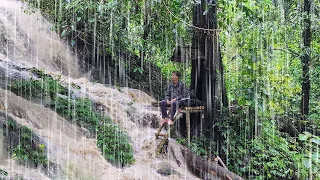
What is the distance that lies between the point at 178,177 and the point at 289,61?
29.5ft

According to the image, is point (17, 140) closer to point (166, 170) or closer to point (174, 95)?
point (166, 170)

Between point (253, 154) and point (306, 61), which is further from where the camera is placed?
point (306, 61)

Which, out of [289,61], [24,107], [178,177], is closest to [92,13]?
[24,107]

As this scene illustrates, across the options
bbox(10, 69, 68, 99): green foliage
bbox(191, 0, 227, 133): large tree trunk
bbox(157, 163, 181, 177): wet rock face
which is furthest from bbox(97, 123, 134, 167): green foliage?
bbox(191, 0, 227, 133): large tree trunk

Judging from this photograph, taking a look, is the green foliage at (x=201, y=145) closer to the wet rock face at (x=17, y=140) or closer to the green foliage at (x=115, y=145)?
the green foliage at (x=115, y=145)

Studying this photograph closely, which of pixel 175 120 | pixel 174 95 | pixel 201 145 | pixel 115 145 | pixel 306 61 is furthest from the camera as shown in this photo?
pixel 306 61

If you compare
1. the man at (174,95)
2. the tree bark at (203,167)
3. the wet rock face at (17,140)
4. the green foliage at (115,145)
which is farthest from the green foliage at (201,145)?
the wet rock face at (17,140)

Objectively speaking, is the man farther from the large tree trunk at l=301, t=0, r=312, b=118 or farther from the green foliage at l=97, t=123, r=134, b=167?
the large tree trunk at l=301, t=0, r=312, b=118

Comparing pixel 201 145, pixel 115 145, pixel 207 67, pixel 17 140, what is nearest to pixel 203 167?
pixel 201 145

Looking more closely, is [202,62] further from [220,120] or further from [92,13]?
[92,13]

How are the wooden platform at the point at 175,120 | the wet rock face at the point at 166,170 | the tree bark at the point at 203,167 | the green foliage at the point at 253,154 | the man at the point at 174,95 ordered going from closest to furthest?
the wet rock face at the point at 166,170
the tree bark at the point at 203,167
the wooden platform at the point at 175,120
the man at the point at 174,95
the green foliage at the point at 253,154

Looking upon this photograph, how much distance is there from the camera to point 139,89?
475 inches

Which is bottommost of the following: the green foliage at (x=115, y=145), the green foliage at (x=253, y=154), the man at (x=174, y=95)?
the green foliage at (x=253, y=154)

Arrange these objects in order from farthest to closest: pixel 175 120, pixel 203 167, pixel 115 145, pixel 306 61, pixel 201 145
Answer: pixel 306 61 → pixel 201 145 → pixel 175 120 → pixel 115 145 → pixel 203 167
